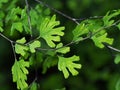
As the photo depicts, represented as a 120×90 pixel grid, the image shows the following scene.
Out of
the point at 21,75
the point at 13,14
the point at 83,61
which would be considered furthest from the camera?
the point at 83,61

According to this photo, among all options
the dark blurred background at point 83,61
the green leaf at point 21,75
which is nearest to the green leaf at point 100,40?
the green leaf at point 21,75

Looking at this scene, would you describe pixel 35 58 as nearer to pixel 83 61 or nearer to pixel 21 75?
pixel 21 75

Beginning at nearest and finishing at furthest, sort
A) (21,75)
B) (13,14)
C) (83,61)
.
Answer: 1. (21,75)
2. (13,14)
3. (83,61)

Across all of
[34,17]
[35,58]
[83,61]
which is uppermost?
[34,17]

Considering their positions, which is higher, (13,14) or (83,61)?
(13,14)

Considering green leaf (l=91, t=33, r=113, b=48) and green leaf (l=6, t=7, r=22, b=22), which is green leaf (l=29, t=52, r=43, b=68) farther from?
green leaf (l=91, t=33, r=113, b=48)

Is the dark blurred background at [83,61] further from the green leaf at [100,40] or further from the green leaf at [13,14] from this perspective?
the green leaf at [100,40]

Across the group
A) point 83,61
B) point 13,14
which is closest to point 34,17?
point 13,14

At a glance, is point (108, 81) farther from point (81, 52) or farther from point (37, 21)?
point (37, 21)
